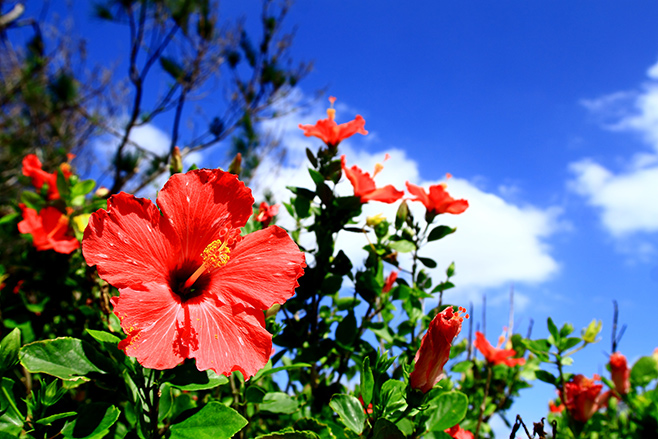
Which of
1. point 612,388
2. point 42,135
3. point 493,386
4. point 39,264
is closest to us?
point 39,264

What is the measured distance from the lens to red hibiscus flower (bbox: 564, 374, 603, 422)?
1.42m

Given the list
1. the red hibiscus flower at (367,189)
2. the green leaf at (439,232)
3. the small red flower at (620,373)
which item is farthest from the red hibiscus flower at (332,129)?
the small red flower at (620,373)

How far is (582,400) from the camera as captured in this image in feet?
4.71

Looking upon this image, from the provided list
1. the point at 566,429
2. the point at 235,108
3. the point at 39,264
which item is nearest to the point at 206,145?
the point at 235,108

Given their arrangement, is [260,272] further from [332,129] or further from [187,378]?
[332,129]

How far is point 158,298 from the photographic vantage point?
0.67 meters

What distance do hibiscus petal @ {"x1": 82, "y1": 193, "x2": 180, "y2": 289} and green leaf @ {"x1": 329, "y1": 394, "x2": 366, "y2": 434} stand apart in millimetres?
358

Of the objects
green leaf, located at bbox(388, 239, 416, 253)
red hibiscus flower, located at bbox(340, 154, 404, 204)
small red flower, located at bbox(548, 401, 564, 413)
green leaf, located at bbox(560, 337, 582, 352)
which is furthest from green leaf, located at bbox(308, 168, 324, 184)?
small red flower, located at bbox(548, 401, 564, 413)

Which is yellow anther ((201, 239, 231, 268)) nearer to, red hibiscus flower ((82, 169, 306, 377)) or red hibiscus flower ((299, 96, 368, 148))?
red hibiscus flower ((82, 169, 306, 377))

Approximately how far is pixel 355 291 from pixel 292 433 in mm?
553

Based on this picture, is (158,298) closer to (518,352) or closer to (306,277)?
(306,277)

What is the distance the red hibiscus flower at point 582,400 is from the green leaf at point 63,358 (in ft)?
4.48

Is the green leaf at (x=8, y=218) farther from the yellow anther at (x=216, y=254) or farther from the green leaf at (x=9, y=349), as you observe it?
the yellow anther at (x=216, y=254)

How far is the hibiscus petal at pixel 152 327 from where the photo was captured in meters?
0.62
